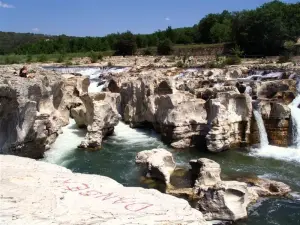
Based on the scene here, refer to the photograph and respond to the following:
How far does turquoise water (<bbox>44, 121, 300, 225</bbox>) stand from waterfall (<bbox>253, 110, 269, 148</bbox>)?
148cm

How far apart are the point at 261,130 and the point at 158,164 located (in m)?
7.69

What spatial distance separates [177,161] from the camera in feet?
54.5

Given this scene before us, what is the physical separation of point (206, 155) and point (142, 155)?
3564 mm

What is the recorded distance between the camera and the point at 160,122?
20547mm

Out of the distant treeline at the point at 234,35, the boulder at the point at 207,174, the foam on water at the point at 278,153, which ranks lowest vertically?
the foam on water at the point at 278,153

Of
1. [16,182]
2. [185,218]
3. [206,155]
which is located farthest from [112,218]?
[206,155]

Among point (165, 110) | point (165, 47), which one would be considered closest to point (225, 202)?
point (165, 110)

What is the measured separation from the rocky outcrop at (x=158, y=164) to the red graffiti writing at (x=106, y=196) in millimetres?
7206

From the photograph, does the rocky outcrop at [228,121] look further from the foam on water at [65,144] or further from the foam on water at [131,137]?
the foam on water at [65,144]

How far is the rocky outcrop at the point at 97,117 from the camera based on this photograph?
18.6 meters

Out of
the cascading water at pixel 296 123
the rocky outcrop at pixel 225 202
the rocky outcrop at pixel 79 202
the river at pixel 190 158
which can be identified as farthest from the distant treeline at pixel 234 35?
the rocky outcrop at pixel 79 202

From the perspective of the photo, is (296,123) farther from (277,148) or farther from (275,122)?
(277,148)

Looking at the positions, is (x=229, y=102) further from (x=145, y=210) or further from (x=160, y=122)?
(x=145, y=210)

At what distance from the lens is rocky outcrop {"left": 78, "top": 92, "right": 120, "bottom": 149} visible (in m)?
18.6
